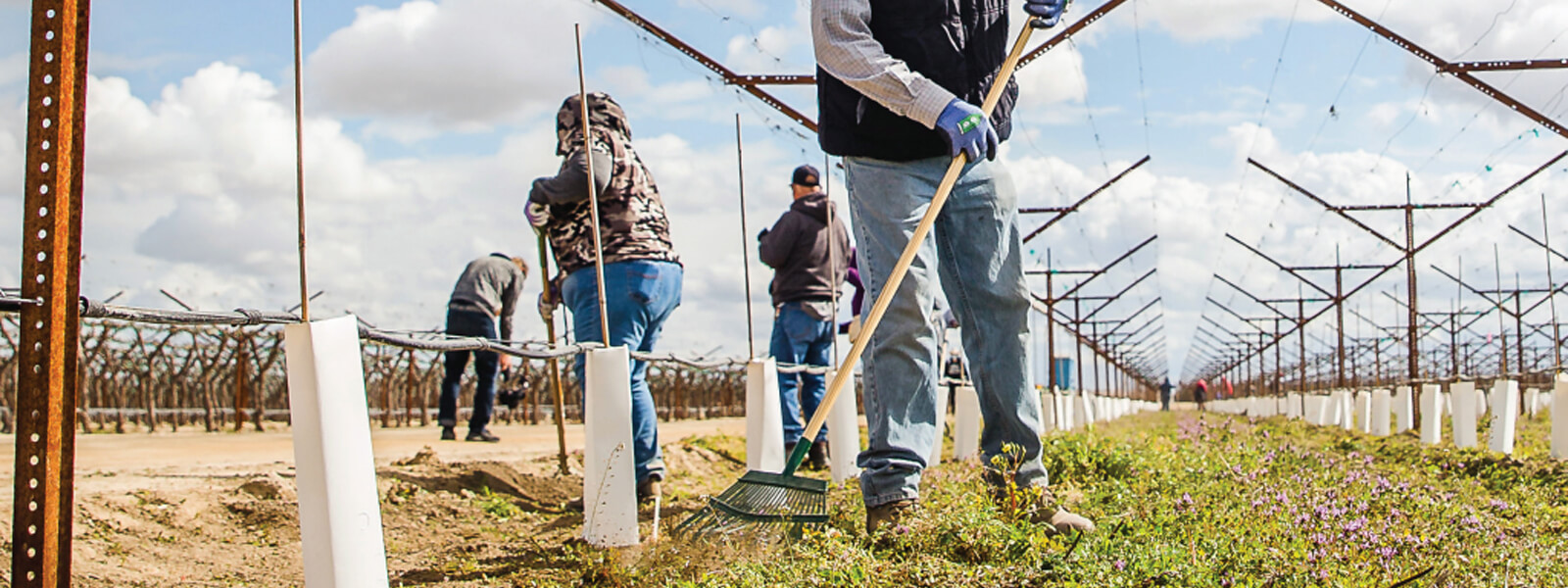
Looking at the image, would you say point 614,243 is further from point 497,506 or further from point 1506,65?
point 1506,65

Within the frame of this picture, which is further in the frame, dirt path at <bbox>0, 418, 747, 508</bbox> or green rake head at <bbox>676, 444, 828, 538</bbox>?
dirt path at <bbox>0, 418, 747, 508</bbox>

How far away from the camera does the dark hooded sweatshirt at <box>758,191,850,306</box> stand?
27.0 feet

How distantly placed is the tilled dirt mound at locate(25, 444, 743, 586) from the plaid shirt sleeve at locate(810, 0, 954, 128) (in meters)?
1.50

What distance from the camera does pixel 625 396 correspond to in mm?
4234

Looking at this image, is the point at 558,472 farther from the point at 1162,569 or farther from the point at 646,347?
the point at 1162,569

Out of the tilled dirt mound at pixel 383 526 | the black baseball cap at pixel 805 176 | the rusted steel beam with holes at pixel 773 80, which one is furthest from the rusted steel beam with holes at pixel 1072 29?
the tilled dirt mound at pixel 383 526

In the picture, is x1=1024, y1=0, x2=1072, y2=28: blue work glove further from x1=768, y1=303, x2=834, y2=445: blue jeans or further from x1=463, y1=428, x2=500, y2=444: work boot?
Result: x1=463, y1=428, x2=500, y2=444: work boot

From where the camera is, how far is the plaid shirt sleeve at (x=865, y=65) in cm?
374

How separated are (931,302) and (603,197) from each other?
6.25ft

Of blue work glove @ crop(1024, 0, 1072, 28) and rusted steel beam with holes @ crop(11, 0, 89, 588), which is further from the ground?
blue work glove @ crop(1024, 0, 1072, 28)

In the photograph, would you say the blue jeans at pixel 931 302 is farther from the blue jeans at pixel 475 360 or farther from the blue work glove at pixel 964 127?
the blue jeans at pixel 475 360

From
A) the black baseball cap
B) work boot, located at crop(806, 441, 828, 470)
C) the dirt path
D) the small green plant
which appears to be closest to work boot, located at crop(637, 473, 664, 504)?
the small green plant

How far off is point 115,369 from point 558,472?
59.3 ft

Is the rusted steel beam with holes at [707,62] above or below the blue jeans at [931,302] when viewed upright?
above
